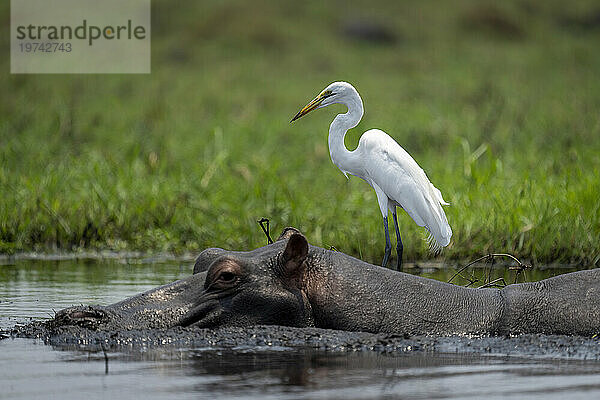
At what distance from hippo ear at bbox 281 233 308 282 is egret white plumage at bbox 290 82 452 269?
3632 millimetres

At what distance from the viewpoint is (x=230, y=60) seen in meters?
23.0

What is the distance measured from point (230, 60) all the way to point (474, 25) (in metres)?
6.41

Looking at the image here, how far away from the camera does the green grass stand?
9.88 m

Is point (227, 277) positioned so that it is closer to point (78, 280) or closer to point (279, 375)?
point (279, 375)

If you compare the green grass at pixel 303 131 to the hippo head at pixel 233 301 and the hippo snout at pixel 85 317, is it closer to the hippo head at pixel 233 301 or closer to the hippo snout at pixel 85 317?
the hippo head at pixel 233 301

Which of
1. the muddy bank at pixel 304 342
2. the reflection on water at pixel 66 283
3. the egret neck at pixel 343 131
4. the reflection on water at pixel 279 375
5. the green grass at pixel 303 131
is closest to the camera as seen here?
the reflection on water at pixel 279 375

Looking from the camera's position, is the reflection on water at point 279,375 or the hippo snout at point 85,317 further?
the hippo snout at point 85,317

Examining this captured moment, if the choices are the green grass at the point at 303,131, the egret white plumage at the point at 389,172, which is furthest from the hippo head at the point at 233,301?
the green grass at the point at 303,131

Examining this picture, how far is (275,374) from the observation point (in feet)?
14.7

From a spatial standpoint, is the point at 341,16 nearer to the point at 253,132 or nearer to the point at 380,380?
the point at 253,132

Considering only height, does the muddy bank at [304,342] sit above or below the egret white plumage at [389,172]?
below

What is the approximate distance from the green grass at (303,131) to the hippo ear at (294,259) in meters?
4.26

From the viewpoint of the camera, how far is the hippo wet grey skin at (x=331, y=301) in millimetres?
5008

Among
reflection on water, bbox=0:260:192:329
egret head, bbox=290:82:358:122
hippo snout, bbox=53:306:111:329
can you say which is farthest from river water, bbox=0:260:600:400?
egret head, bbox=290:82:358:122
